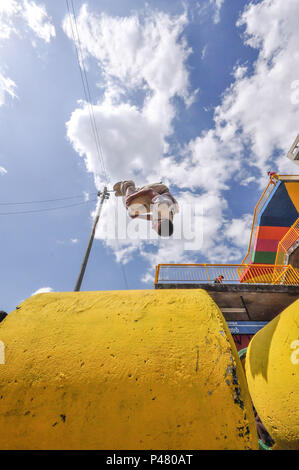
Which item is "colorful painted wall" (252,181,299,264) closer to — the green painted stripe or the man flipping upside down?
the green painted stripe

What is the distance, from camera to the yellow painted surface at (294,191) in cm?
1317

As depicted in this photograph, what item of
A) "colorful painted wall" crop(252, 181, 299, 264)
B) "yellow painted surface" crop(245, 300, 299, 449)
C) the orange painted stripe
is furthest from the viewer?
the orange painted stripe

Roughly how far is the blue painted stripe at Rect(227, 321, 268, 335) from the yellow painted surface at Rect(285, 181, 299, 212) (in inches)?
407

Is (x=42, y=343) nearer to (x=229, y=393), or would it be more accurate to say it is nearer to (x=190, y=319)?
(x=190, y=319)

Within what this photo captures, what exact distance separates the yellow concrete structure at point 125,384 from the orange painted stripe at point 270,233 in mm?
15268

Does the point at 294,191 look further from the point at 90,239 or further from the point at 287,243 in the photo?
the point at 90,239

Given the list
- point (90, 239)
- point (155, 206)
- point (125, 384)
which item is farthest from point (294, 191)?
point (125, 384)

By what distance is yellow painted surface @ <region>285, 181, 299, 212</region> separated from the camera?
13.2 meters

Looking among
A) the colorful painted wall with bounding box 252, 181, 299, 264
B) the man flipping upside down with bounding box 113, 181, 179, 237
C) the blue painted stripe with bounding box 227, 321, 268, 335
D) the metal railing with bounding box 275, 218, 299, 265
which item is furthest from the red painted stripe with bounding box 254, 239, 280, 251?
the man flipping upside down with bounding box 113, 181, 179, 237

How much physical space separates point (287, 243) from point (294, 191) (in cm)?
377

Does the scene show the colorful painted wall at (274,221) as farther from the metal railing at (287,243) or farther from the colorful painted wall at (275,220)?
the metal railing at (287,243)

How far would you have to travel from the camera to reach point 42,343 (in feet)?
4.67

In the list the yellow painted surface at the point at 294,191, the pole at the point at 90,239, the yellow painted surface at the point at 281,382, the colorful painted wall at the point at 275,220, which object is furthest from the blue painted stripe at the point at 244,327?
the yellow painted surface at the point at 294,191
